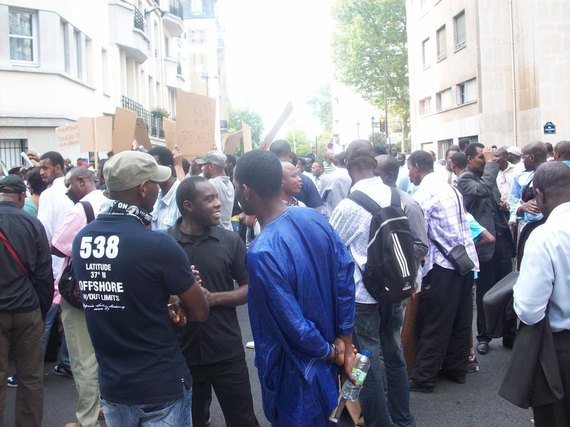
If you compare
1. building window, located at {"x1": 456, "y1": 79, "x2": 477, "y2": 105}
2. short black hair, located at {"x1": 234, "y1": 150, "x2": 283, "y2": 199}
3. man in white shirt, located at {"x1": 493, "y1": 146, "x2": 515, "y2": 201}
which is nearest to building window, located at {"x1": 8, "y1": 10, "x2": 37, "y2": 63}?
man in white shirt, located at {"x1": 493, "y1": 146, "x2": 515, "y2": 201}

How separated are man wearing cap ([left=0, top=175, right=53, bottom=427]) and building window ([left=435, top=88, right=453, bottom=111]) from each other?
28.2 meters

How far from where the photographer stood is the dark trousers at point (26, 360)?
4.53 meters

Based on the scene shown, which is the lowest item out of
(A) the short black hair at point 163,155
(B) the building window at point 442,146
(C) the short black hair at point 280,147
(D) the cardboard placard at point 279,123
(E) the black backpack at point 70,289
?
(E) the black backpack at point 70,289

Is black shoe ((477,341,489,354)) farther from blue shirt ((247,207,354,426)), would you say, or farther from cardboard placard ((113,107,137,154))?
cardboard placard ((113,107,137,154))

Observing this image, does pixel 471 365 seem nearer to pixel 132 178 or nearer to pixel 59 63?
pixel 132 178

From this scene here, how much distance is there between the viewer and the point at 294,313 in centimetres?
279

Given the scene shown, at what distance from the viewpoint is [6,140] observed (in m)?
16.2

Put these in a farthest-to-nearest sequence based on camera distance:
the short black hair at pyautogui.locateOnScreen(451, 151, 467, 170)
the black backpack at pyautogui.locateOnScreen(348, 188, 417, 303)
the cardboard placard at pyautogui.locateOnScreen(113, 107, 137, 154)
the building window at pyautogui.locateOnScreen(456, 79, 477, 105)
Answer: the building window at pyautogui.locateOnScreen(456, 79, 477, 105) < the cardboard placard at pyautogui.locateOnScreen(113, 107, 137, 154) < the short black hair at pyautogui.locateOnScreen(451, 151, 467, 170) < the black backpack at pyautogui.locateOnScreen(348, 188, 417, 303)

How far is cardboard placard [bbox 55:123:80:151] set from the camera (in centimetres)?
A: 956

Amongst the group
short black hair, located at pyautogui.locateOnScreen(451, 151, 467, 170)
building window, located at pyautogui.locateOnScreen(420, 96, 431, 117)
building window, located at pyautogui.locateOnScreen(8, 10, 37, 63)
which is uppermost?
building window, located at pyautogui.locateOnScreen(420, 96, 431, 117)

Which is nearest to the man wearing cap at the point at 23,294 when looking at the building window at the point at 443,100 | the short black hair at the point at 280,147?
the short black hair at the point at 280,147

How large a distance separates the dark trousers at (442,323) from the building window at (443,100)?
26312 millimetres

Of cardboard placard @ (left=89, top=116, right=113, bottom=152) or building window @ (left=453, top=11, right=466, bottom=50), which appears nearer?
cardboard placard @ (left=89, top=116, right=113, bottom=152)

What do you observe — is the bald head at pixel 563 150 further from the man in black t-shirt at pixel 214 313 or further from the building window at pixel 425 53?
the building window at pixel 425 53
